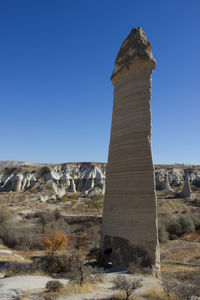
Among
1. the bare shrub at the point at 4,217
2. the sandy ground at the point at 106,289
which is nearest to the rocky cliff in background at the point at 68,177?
the bare shrub at the point at 4,217

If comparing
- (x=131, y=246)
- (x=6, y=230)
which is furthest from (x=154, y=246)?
(x=6, y=230)

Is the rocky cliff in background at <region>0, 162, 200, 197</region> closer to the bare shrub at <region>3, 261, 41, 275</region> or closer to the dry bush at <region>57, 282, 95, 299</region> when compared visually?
the bare shrub at <region>3, 261, 41, 275</region>

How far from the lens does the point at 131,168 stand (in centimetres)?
873

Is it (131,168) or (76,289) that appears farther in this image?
(131,168)

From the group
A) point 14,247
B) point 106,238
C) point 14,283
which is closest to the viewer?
point 14,283

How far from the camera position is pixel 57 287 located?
18.5 ft

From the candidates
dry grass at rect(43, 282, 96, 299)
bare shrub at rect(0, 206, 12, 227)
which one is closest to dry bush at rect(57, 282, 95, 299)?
dry grass at rect(43, 282, 96, 299)

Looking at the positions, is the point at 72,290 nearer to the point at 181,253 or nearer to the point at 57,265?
the point at 57,265

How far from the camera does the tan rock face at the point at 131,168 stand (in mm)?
8016

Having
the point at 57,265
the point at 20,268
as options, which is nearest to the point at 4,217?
the point at 57,265

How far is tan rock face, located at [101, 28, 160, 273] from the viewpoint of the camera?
802 cm

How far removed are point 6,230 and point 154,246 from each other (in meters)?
12.0

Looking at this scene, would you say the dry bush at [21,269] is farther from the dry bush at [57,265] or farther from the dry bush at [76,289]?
the dry bush at [76,289]

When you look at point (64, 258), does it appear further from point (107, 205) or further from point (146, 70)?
point (146, 70)
